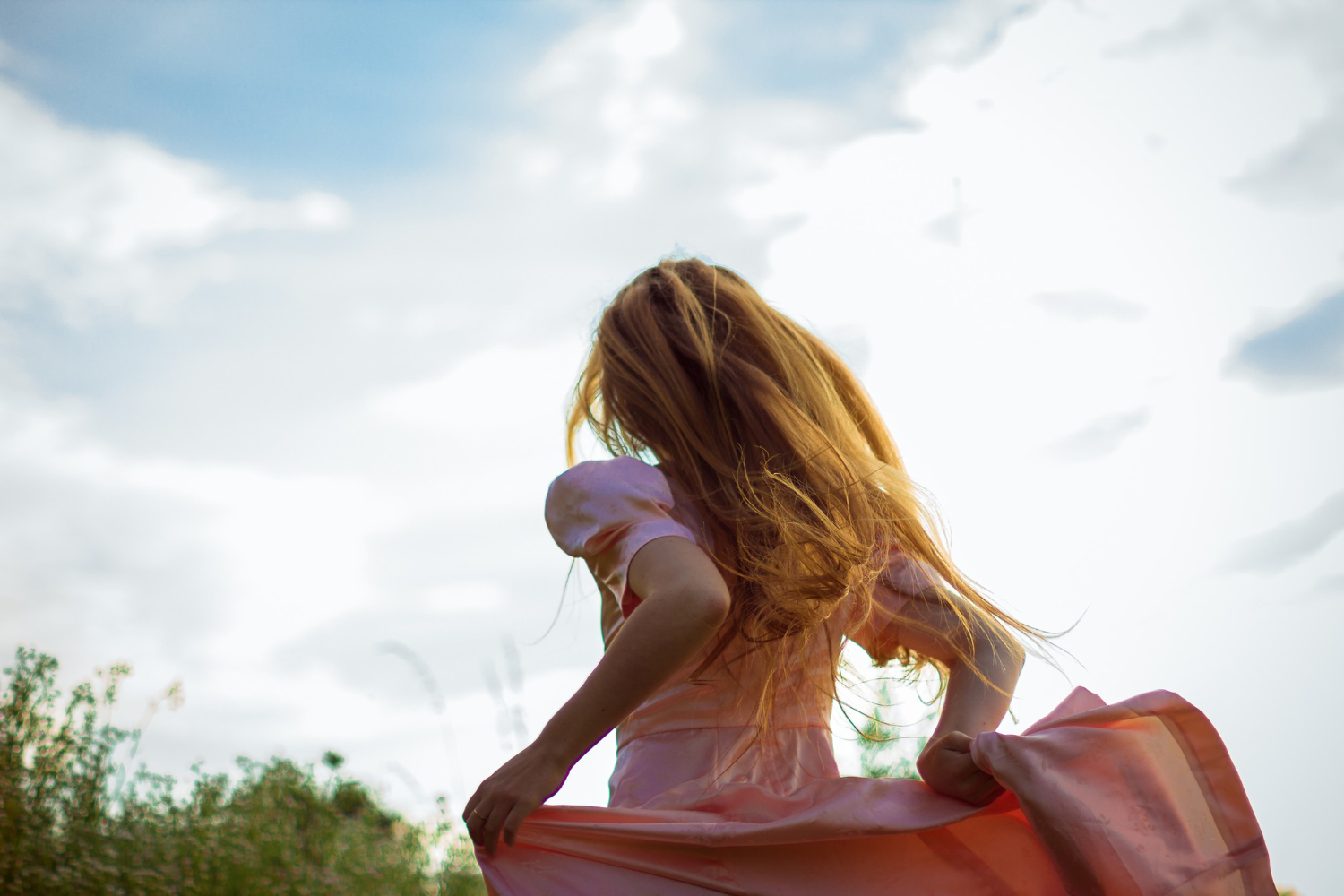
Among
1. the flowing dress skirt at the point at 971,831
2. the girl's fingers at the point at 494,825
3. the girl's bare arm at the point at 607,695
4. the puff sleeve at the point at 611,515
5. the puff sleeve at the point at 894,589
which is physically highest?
the puff sleeve at the point at 611,515

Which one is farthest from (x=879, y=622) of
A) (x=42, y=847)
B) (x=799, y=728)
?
(x=42, y=847)

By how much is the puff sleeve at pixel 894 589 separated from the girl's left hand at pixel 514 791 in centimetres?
74

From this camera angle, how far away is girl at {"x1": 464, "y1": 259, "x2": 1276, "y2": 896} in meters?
1.37

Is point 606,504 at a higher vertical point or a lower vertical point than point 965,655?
higher

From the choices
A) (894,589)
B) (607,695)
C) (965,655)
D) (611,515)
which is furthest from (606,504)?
(965,655)

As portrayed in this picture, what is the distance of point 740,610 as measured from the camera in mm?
1685

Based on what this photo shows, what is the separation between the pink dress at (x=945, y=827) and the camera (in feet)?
4.47

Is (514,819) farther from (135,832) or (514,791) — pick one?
(135,832)

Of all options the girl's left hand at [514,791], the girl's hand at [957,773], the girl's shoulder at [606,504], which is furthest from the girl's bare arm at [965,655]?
the girl's left hand at [514,791]

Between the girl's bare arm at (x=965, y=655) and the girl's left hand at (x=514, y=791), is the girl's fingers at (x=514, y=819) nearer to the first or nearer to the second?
the girl's left hand at (x=514, y=791)

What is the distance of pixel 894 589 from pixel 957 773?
1.37ft

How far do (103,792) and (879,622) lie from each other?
2.96m

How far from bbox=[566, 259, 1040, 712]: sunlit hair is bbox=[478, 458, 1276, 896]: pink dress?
216 millimetres

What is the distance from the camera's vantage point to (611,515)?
1553 mm
